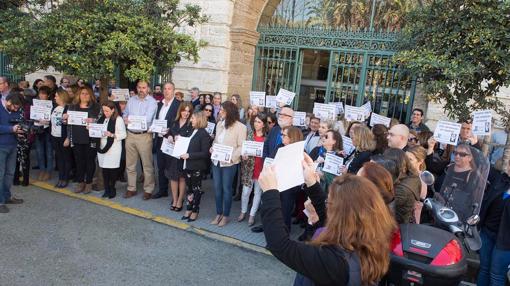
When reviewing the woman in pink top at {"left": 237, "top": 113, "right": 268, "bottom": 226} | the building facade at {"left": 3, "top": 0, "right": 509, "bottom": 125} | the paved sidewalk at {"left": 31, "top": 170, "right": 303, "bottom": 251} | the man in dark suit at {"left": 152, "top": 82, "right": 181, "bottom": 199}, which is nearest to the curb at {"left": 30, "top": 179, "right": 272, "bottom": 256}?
the paved sidewalk at {"left": 31, "top": 170, "right": 303, "bottom": 251}

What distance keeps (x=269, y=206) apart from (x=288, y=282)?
2658mm

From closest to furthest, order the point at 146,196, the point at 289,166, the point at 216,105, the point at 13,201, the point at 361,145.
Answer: the point at 289,166 → the point at 361,145 → the point at 13,201 → the point at 146,196 → the point at 216,105

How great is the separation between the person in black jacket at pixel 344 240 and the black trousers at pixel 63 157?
5.99 m

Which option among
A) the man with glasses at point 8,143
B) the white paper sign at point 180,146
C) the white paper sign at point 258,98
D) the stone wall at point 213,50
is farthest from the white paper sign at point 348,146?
the stone wall at point 213,50

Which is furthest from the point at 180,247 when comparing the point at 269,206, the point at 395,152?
the point at 269,206

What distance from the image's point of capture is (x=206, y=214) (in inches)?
243

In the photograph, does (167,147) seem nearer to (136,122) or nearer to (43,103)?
(136,122)

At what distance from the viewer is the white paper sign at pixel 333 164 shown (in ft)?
16.1

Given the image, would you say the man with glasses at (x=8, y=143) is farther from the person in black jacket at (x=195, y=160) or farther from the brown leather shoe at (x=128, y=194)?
the person in black jacket at (x=195, y=160)

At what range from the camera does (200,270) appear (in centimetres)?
437

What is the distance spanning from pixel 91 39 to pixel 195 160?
2465 mm

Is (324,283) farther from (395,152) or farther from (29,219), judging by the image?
(29,219)

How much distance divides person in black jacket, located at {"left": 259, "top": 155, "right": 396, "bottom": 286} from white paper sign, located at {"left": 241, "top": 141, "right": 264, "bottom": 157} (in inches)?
137

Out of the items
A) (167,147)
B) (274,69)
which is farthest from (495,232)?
(274,69)
